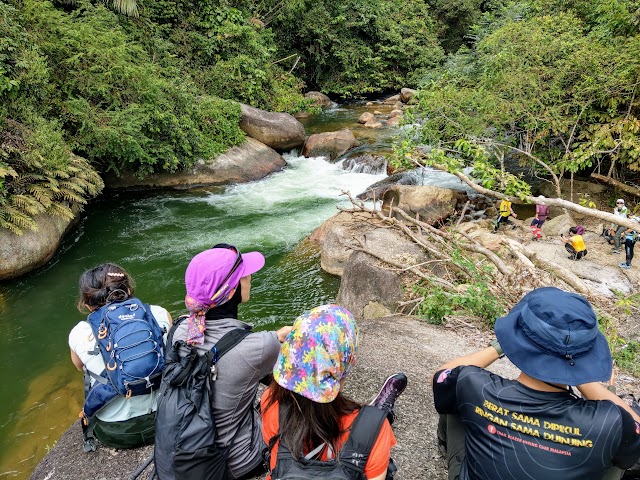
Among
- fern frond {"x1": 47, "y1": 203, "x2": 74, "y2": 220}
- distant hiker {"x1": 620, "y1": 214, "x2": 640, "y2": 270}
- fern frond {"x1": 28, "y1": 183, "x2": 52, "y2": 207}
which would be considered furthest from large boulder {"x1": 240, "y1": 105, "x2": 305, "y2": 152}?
distant hiker {"x1": 620, "y1": 214, "x2": 640, "y2": 270}

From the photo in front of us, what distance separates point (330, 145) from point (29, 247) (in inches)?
399

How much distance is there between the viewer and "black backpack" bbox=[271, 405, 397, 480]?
161 centimetres

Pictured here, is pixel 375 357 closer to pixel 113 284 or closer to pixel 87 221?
pixel 113 284

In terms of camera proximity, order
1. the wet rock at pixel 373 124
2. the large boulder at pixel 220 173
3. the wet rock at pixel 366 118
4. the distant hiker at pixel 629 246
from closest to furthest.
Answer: the distant hiker at pixel 629 246 < the large boulder at pixel 220 173 < the wet rock at pixel 373 124 < the wet rock at pixel 366 118

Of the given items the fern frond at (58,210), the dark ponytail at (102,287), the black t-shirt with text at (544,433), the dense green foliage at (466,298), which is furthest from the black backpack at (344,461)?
the fern frond at (58,210)

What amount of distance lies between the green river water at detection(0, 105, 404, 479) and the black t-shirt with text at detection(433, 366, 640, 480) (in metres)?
5.09

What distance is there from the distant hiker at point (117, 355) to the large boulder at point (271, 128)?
13.0 metres

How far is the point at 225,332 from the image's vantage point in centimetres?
222

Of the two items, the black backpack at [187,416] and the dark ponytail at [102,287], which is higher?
the dark ponytail at [102,287]

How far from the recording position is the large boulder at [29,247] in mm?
7926

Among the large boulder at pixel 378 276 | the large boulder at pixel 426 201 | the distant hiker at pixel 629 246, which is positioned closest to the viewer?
the large boulder at pixel 378 276

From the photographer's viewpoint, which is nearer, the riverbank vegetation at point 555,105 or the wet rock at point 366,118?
the riverbank vegetation at point 555,105

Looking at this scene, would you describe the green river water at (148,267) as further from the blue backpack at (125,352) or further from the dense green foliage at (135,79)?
the blue backpack at (125,352)

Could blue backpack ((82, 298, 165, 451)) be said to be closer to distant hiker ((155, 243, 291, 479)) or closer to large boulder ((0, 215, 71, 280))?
distant hiker ((155, 243, 291, 479))
